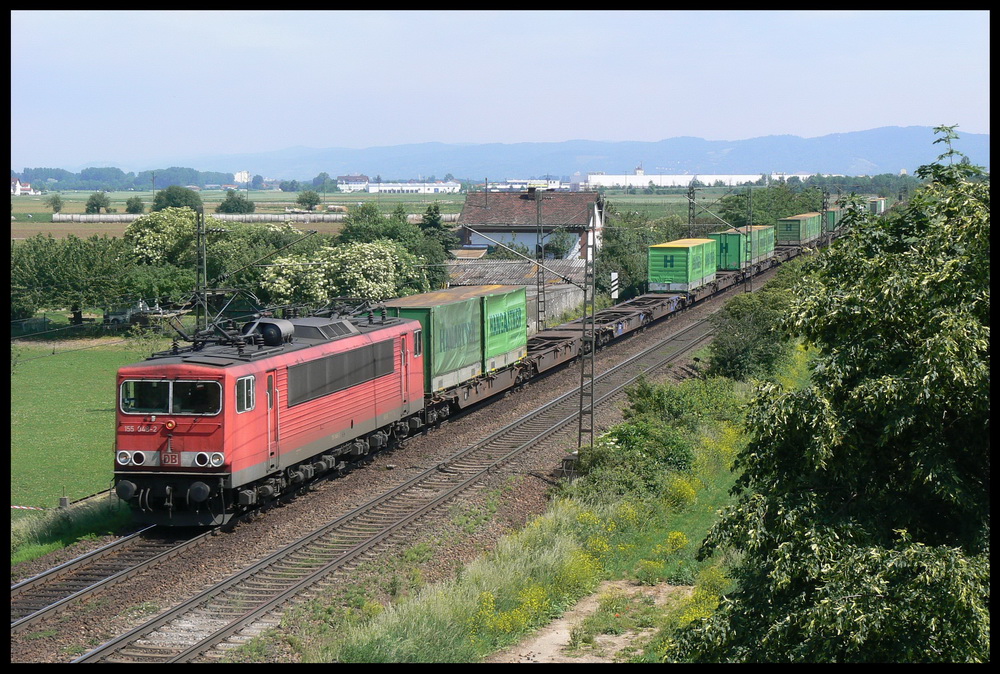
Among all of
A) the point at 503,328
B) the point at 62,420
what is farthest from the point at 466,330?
the point at 62,420

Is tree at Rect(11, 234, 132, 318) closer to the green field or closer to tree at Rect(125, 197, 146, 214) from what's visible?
the green field

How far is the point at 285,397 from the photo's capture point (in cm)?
2080

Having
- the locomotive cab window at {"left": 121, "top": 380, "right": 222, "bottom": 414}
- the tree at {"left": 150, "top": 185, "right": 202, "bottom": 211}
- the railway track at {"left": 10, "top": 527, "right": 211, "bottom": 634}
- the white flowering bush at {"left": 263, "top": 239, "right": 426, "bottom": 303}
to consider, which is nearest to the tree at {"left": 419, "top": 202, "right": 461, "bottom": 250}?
the white flowering bush at {"left": 263, "top": 239, "right": 426, "bottom": 303}

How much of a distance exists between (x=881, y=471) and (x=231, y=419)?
11.7 meters

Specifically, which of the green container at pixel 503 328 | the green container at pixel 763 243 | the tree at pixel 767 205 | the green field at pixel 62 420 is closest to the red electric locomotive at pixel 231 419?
the green field at pixel 62 420

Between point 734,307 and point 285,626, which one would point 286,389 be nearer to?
point 285,626

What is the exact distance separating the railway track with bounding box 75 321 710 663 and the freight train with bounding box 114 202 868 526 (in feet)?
5.47

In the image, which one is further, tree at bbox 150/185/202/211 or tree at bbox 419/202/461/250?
tree at bbox 150/185/202/211

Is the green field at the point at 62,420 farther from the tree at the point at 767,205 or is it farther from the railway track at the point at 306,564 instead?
the tree at the point at 767,205

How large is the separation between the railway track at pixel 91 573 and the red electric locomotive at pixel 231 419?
44cm

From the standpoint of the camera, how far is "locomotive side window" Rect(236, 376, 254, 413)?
19156 millimetres

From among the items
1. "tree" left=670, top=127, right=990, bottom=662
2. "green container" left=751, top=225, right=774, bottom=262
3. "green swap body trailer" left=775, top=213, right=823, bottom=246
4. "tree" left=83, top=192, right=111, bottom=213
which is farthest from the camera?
"tree" left=83, top=192, right=111, bottom=213

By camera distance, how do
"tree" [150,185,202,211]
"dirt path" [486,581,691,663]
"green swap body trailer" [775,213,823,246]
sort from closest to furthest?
"dirt path" [486,581,691,663]
"green swap body trailer" [775,213,823,246]
"tree" [150,185,202,211]

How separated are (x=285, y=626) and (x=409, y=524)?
5667 millimetres
